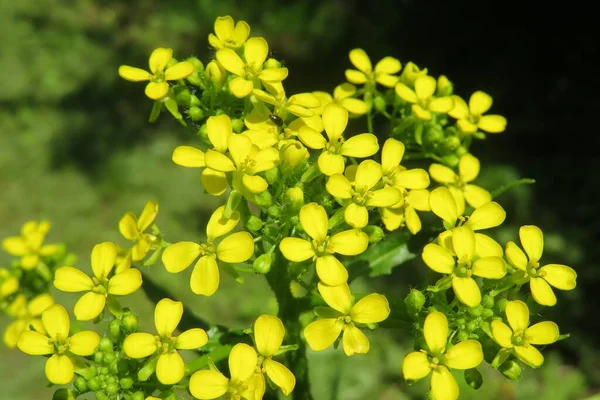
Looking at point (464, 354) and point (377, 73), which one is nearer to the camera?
point (464, 354)

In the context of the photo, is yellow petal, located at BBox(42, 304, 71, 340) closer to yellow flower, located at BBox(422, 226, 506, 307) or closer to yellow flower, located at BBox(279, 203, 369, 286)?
yellow flower, located at BBox(279, 203, 369, 286)

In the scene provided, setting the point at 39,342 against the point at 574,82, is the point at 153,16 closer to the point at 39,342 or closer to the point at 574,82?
the point at 574,82

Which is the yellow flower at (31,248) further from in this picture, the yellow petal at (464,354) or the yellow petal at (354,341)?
the yellow petal at (464,354)

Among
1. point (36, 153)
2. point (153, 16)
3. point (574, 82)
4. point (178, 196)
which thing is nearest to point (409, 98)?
point (178, 196)

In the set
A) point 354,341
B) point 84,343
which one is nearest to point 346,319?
point 354,341

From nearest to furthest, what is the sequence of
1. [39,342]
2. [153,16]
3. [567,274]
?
[39,342], [567,274], [153,16]

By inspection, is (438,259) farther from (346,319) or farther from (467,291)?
(346,319)
